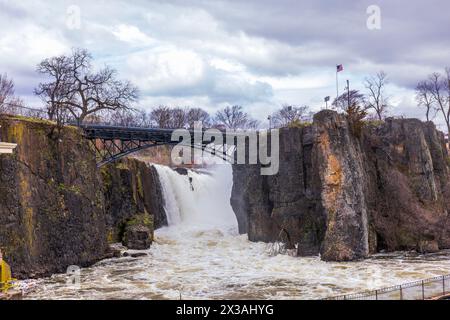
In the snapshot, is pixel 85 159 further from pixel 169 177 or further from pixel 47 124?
pixel 169 177

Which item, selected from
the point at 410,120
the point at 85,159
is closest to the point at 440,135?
the point at 410,120

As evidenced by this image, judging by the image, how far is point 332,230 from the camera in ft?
110

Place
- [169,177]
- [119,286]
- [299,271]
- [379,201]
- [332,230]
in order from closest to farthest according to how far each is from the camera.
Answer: [119,286] < [299,271] < [332,230] < [379,201] < [169,177]

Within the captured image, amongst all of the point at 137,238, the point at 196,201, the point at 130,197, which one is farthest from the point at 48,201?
the point at 196,201

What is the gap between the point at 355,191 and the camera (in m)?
34.5

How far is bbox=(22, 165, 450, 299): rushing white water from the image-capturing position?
2561 centimetres

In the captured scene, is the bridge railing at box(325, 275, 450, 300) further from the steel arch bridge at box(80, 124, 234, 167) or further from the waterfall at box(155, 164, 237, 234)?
the waterfall at box(155, 164, 237, 234)

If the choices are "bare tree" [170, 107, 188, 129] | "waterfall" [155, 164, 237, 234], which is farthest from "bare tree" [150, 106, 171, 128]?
"waterfall" [155, 164, 237, 234]

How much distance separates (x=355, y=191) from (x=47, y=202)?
60.9ft

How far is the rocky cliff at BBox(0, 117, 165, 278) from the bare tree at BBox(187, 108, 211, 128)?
2368 inches

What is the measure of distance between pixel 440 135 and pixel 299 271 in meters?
20.1

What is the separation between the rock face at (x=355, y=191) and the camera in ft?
112
